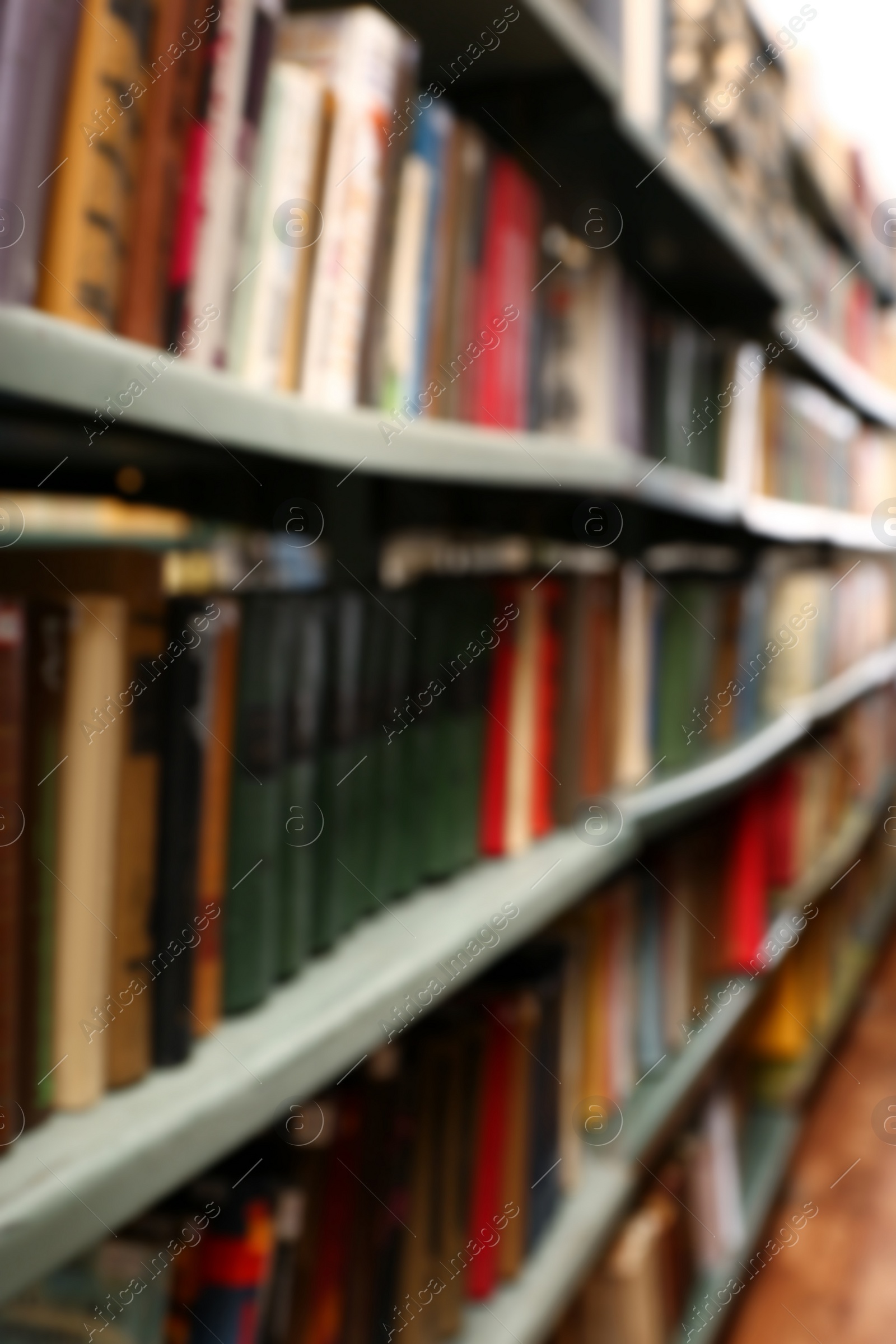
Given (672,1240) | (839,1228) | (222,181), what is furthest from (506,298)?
(839,1228)

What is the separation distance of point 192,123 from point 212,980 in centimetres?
51

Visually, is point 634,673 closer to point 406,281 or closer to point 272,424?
point 406,281

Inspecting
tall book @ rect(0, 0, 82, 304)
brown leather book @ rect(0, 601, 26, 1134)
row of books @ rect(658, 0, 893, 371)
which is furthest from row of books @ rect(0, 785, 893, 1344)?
row of books @ rect(658, 0, 893, 371)

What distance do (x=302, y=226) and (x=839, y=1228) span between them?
2235 mm

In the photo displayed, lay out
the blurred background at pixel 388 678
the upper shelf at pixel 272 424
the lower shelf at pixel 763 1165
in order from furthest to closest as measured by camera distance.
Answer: the lower shelf at pixel 763 1165, the blurred background at pixel 388 678, the upper shelf at pixel 272 424

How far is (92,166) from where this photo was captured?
1.70 feet

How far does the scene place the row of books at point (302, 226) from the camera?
515 millimetres

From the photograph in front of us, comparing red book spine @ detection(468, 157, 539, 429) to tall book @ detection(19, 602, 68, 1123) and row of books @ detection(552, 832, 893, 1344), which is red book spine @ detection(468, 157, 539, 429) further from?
row of books @ detection(552, 832, 893, 1344)

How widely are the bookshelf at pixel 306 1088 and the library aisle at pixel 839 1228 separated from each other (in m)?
0.79

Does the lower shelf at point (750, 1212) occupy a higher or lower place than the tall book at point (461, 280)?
lower

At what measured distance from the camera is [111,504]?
1099mm

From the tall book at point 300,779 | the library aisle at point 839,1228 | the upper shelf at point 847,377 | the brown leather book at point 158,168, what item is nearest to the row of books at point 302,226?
the brown leather book at point 158,168

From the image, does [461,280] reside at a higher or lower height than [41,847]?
higher

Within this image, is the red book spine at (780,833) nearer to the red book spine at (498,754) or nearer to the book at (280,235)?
the red book spine at (498,754)
